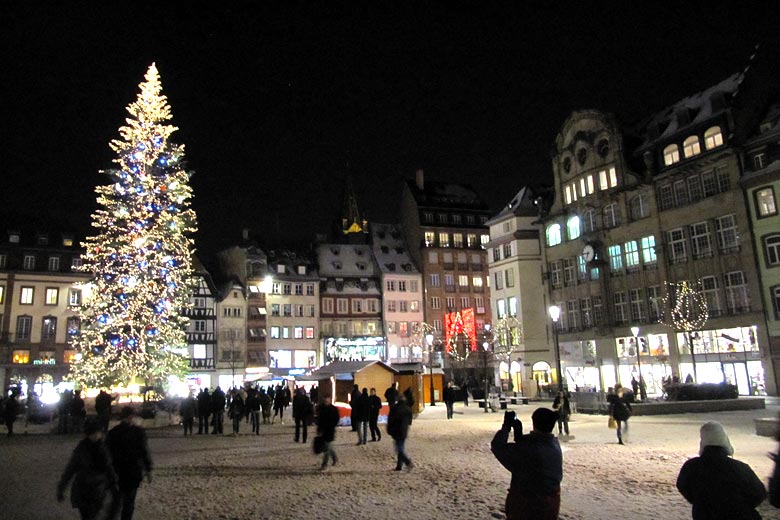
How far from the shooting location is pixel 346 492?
37.1ft

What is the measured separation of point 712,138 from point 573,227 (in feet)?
43.7

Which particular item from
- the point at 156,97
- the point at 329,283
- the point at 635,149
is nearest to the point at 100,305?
the point at 156,97

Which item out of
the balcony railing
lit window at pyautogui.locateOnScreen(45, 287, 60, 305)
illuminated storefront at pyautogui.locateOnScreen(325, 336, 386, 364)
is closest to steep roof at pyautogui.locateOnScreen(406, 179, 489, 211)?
illuminated storefront at pyautogui.locateOnScreen(325, 336, 386, 364)

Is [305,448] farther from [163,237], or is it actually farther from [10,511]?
[163,237]

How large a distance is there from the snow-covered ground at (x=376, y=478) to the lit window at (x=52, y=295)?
4448cm

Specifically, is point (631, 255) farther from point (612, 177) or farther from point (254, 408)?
point (254, 408)

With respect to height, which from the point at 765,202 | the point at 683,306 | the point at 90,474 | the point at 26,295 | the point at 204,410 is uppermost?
the point at 26,295

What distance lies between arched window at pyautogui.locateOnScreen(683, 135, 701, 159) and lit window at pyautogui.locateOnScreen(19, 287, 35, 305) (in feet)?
195

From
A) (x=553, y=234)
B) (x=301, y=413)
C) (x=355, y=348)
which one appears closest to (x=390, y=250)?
(x=355, y=348)

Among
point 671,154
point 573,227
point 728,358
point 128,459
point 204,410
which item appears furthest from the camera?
point 573,227

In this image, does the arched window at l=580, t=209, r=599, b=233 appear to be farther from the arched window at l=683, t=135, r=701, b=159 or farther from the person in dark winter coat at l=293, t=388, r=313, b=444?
the person in dark winter coat at l=293, t=388, r=313, b=444

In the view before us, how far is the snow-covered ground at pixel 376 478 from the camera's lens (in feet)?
32.3

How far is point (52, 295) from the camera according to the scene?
201 ft

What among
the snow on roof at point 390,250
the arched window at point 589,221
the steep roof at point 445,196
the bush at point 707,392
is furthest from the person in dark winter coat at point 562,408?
the steep roof at point 445,196
